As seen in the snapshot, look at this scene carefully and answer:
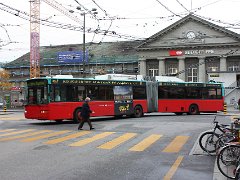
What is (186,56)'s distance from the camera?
69438 mm

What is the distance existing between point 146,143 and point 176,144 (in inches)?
42.4

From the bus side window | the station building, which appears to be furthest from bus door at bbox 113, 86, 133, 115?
the station building

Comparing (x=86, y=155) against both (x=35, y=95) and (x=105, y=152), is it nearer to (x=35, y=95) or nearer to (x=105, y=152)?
(x=105, y=152)

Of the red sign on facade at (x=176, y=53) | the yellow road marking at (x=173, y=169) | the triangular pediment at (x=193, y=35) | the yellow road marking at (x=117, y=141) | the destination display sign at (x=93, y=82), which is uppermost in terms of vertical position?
the triangular pediment at (x=193, y=35)

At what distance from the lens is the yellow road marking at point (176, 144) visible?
1283 centimetres

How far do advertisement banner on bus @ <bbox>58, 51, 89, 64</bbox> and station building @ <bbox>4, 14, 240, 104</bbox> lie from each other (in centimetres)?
211

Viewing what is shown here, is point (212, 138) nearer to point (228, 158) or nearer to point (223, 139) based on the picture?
point (223, 139)

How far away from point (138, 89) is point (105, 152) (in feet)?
57.3

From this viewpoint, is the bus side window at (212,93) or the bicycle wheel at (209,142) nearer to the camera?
the bicycle wheel at (209,142)

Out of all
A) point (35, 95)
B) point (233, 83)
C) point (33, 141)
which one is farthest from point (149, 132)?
point (233, 83)

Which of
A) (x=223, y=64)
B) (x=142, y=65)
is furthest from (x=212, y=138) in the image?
(x=142, y=65)

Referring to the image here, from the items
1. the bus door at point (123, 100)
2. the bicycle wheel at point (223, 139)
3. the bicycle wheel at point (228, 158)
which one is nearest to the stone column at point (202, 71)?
the bus door at point (123, 100)

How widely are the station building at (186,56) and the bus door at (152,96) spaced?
31.3 m

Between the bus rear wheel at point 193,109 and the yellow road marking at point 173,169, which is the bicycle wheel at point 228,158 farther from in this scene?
the bus rear wheel at point 193,109
